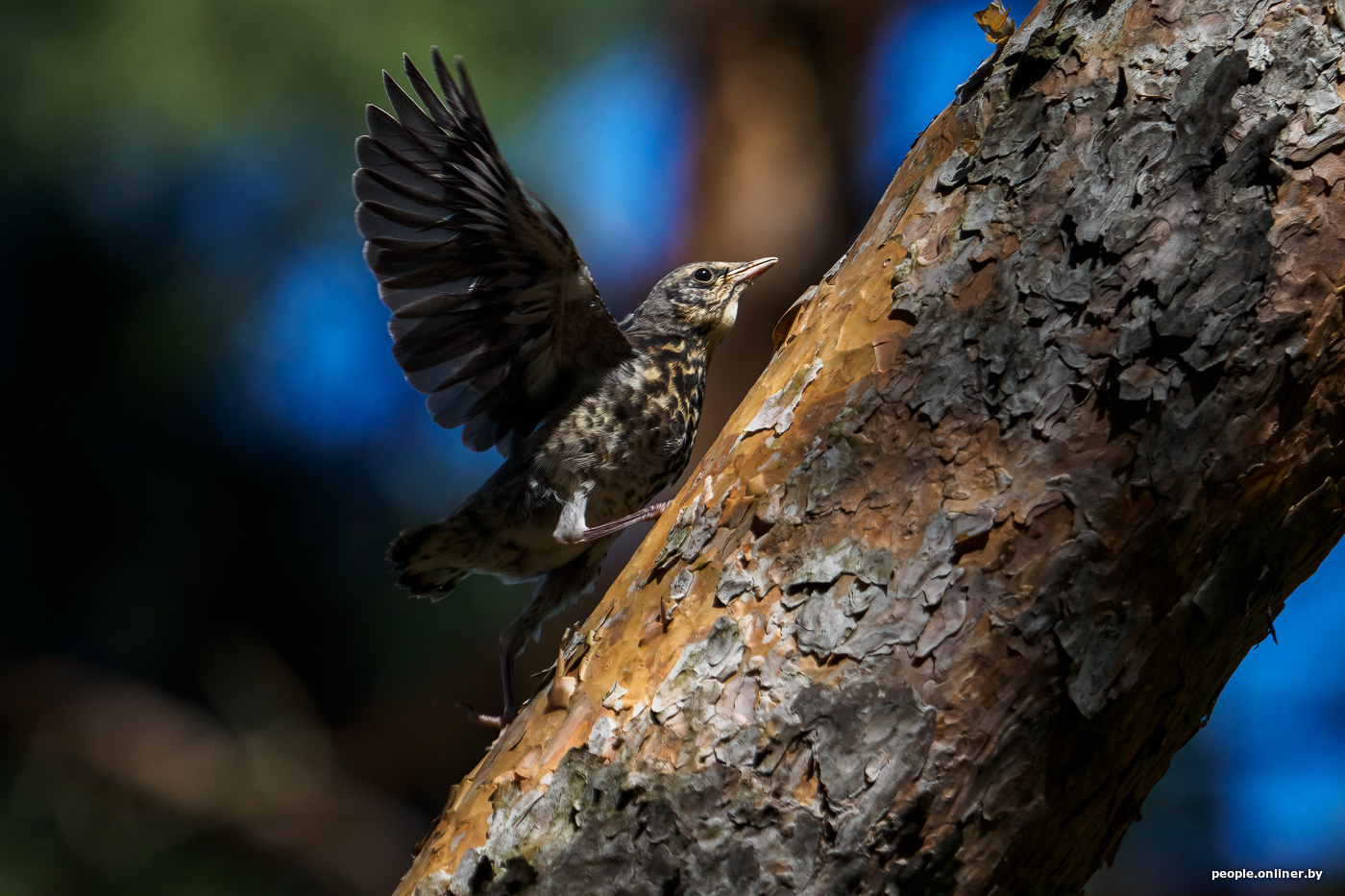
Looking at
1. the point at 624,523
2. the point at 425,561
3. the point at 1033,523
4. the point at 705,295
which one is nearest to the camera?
the point at 1033,523

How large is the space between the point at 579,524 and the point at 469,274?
75 centimetres

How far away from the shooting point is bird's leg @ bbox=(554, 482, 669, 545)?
105 inches

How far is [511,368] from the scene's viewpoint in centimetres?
301

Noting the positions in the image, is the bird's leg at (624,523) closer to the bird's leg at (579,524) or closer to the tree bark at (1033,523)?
the bird's leg at (579,524)

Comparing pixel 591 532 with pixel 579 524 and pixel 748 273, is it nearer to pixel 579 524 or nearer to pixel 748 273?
pixel 579 524

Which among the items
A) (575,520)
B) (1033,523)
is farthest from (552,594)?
(1033,523)

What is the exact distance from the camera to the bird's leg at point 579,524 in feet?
8.73

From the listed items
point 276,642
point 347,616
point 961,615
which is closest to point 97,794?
point 276,642

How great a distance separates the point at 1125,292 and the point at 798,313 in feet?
2.02

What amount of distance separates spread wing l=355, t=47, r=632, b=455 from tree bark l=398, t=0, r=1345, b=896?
121 centimetres

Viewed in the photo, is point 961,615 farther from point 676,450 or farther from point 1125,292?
point 676,450

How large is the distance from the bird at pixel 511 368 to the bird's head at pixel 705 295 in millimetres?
96

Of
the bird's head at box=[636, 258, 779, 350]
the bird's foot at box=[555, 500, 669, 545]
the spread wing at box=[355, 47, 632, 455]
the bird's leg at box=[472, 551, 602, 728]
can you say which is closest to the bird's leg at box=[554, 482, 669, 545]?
the bird's foot at box=[555, 500, 669, 545]

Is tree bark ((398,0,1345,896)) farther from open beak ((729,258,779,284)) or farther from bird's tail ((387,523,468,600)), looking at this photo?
open beak ((729,258,779,284))
